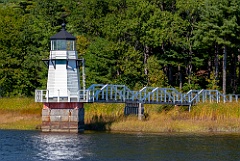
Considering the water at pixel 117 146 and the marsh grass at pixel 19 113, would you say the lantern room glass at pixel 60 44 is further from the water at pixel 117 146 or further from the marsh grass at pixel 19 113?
the water at pixel 117 146

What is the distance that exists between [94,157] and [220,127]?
17637 mm

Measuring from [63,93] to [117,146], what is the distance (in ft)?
37.2

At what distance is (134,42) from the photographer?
269ft

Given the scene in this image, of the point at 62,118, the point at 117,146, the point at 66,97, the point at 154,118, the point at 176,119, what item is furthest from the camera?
the point at 154,118

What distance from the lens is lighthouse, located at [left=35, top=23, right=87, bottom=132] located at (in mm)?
56531

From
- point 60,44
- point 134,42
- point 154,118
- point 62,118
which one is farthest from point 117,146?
point 134,42

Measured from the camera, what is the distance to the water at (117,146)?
139 feet

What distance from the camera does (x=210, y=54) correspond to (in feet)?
262

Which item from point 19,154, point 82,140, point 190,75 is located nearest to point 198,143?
point 82,140

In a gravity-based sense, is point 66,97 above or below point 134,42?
below

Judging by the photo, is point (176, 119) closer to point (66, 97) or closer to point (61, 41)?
point (66, 97)

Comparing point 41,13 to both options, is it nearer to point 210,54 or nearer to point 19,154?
point 210,54

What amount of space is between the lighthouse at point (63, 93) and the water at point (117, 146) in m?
1.61

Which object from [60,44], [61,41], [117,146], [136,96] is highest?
[61,41]
